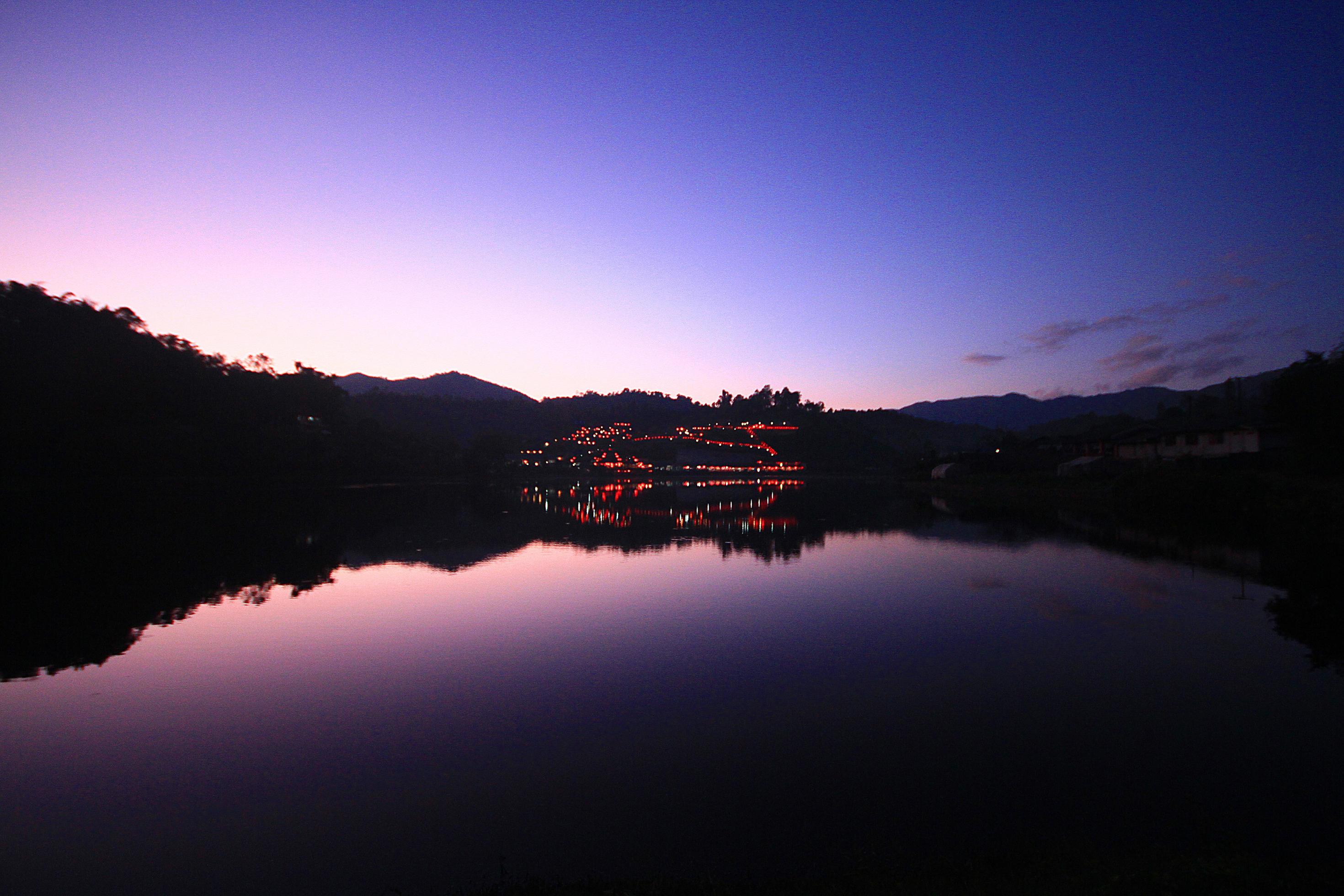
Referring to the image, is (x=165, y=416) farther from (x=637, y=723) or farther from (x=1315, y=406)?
(x=1315, y=406)

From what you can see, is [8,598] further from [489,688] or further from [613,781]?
[613,781]

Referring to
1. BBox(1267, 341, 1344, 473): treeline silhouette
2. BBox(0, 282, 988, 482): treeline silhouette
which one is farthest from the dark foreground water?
BBox(0, 282, 988, 482): treeline silhouette

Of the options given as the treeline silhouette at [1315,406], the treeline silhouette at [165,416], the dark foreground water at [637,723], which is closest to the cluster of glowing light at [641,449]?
the treeline silhouette at [165,416]

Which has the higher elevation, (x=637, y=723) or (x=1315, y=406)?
(x=1315, y=406)

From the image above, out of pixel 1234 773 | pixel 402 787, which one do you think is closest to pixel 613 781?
pixel 402 787

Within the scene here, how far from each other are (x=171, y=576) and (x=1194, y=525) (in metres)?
32.7

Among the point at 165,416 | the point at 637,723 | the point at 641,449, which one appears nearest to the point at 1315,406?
the point at 637,723

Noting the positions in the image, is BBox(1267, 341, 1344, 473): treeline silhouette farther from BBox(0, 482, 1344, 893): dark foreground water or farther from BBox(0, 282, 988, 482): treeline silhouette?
BBox(0, 282, 988, 482): treeline silhouette

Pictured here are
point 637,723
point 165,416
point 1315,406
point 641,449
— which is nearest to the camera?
point 637,723

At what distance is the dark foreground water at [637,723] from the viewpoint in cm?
548

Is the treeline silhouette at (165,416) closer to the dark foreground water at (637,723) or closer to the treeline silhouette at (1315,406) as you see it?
the dark foreground water at (637,723)

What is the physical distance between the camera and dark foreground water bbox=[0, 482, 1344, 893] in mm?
5477

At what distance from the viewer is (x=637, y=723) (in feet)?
25.7

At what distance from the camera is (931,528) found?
92.3 feet
